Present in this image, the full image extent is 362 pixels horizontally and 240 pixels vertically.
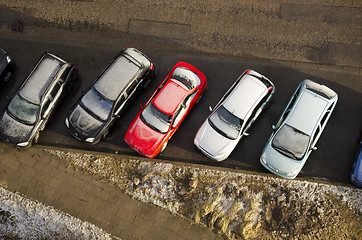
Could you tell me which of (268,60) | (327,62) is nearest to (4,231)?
(268,60)

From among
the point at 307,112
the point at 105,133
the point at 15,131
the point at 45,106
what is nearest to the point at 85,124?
the point at 105,133

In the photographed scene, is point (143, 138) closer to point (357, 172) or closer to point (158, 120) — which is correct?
point (158, 120)

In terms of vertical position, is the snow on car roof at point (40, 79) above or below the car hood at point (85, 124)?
above

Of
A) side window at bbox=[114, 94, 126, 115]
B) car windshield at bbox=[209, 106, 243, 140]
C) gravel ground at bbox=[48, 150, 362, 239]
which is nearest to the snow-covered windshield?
car windshield at bbox=[209, 106, 243, 140]

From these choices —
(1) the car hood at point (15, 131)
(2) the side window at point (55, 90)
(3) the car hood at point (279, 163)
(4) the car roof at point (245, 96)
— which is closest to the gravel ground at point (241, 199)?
(3) the car hood at point (279, 163)

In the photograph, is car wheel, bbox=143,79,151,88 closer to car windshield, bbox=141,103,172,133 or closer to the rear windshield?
car windshield, bbox=141,103,172,133

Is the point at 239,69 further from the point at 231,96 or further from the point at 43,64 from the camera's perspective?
the point at 43,64

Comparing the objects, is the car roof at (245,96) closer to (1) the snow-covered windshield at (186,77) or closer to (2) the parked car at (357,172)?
(1) the snow-covered windshield at (186,77)
